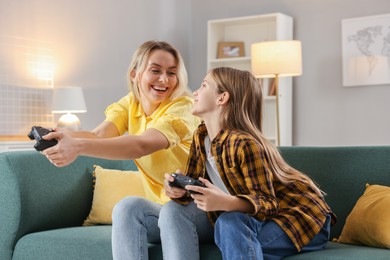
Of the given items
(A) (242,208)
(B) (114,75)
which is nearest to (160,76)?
(A) (242,208)

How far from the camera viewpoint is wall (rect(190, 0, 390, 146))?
6.31 metres

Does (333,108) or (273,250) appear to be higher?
(333,108)

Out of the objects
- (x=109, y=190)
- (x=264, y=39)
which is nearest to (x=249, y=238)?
(x=109, y=190)

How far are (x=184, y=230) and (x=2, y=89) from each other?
360 cm

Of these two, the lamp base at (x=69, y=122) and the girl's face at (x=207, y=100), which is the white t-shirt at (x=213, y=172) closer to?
the girl's face at (x=207, y=100)

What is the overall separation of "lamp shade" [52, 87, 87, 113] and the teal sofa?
8.22 ft

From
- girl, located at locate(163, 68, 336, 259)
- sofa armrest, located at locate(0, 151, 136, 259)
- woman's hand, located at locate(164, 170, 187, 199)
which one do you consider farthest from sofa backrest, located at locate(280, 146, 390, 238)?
sofa armrest, located at locate(0, 151, 136, 259)

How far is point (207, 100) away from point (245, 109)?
138 millimetres

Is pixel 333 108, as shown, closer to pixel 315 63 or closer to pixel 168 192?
pixel 315 63

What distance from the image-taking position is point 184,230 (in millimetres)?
2246

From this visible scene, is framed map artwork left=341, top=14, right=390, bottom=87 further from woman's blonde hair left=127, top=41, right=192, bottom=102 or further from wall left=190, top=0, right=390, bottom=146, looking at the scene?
woman's blonde hair left=127, top=41, right=192, bottom=102

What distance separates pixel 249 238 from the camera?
2.09m

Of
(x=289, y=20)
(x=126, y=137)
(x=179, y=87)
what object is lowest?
(x=126, y=137)

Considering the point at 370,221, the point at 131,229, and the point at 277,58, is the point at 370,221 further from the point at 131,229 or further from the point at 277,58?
the point at 277,58
